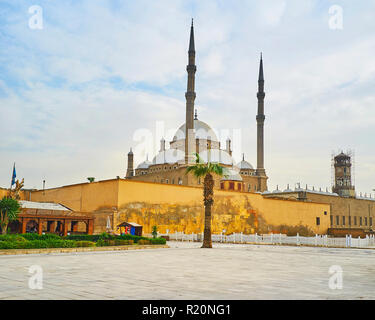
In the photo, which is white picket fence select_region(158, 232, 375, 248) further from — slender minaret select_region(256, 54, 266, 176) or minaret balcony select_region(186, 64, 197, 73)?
slender minaret select_region(256, 54, 266, 176)

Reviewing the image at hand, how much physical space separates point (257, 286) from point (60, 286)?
3717mm

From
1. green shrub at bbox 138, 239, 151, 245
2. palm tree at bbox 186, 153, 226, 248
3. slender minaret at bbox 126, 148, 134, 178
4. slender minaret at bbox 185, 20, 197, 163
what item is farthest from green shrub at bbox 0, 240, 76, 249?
slender minaret at bbox 126, 148, 134, 178

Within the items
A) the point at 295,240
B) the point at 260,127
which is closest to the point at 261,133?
the point at 260,127

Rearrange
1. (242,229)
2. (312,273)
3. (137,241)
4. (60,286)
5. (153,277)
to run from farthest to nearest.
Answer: (242,229) < (137,241) < (312,273) < (153,277) < (60,286)

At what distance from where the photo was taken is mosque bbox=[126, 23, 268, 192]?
48.4 m

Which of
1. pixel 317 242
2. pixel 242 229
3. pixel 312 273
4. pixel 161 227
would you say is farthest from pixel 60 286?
pixel 242 229

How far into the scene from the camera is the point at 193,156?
167ft

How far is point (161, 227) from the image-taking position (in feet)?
112

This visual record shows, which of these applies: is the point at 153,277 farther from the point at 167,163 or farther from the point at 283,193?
the point at 283,193

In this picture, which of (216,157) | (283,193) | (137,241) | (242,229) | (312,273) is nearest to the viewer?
(312,273)

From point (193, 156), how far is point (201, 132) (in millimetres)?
9654

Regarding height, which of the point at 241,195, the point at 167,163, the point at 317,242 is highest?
the point at 167,163
